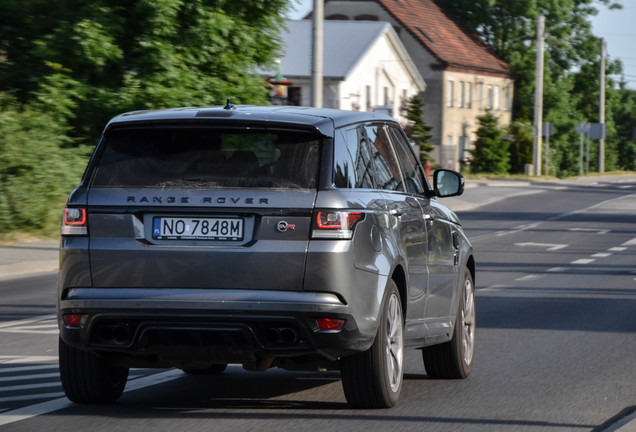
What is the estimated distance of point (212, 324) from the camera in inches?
268

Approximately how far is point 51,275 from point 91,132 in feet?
29.9

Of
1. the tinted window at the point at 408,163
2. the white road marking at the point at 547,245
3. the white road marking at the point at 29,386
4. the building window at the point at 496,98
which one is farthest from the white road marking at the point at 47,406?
the building window at the point at 496,98

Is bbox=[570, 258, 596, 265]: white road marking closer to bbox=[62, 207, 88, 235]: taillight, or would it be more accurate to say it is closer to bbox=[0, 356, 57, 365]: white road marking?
bbox=[0, 356, 57, 365]: white road marking

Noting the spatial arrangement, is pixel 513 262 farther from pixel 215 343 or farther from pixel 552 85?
pixel 552 85

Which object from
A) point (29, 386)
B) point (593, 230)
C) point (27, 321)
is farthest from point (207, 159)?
point (593, 230)

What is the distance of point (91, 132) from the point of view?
26844 millimetres

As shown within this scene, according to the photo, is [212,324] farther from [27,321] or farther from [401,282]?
[27,321]

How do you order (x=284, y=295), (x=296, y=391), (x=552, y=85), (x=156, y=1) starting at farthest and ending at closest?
(x=552, y=85) < (x=156, y=1) < (x=296, y=391) < (x=284, y=295)

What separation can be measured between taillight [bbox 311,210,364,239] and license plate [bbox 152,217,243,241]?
1.21ft

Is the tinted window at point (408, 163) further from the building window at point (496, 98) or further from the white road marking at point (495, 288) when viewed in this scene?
the building window at point (496, 98)

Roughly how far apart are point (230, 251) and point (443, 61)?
246 ft

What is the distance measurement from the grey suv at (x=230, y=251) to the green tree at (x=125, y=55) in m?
19.1

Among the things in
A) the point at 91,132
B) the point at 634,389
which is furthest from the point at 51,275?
the point at 634,389

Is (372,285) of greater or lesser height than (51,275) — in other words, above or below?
above
